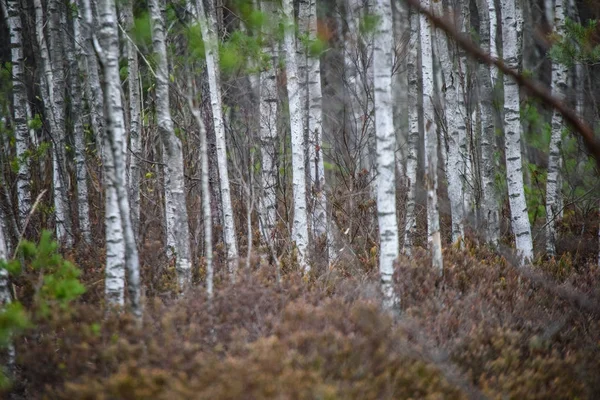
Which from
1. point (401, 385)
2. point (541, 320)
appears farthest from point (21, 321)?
point (541, 320)

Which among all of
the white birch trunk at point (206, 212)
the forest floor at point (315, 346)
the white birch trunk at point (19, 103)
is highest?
the white birch trunk at point (19, 103)

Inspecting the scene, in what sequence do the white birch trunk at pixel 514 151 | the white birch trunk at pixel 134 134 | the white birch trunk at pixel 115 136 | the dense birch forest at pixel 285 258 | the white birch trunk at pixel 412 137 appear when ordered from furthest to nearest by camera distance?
the white birch trunk at pixel 412 137 < the white birch trunk at pixel 514 151 < the white birch trunk at pixel 134 134 < the white birch trunk at pixel 115 136 < the dense birch forest at pixel 285 258

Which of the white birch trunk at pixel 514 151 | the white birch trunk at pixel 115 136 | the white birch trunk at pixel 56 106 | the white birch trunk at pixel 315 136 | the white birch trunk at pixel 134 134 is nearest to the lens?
the white birch trunk at pixel 115 136

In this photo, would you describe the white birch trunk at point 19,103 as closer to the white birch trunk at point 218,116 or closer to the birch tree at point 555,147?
the white birch trunk at point 218,116

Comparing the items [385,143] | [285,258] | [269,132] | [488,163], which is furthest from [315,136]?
[385,143]

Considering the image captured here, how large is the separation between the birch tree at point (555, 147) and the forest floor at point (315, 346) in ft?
8.95

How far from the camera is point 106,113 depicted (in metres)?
4.74

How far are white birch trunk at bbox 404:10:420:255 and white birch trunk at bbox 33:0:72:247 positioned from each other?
5251 millimetres

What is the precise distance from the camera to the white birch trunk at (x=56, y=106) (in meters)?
7.99

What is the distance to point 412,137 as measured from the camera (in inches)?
349

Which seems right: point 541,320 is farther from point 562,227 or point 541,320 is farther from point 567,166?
point 567,166

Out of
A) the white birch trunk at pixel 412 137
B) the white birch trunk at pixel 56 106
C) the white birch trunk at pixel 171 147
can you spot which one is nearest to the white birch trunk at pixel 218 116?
the white birch trunk at pixel 171 147

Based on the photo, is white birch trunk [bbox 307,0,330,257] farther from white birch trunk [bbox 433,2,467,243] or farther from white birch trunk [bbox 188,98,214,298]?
white birch trunk [bbox 188,98,214,298]

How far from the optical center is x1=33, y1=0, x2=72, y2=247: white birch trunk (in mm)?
7992
